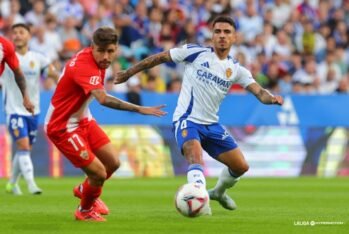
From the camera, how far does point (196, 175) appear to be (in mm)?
12133

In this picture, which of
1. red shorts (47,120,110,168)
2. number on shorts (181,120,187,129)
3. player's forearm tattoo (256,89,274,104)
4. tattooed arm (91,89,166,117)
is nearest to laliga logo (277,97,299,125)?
player's forearm tattoo (256,89,274,104)

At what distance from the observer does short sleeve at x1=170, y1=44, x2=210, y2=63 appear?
1320 centimetres

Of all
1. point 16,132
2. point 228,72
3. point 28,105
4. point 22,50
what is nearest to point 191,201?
point 228,72

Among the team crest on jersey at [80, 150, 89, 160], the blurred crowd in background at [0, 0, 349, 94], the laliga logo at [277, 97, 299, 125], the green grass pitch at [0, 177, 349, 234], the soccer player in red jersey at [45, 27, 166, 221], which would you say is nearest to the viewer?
the green grass pitch at [0, 177, 349, 234]

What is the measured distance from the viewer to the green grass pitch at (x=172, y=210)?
37.2 ft

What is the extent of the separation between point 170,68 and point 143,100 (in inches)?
86.6

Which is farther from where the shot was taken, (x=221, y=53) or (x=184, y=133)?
(x=221, y=53)

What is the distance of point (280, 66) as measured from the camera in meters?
26.1

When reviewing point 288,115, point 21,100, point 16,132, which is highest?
point 21,100

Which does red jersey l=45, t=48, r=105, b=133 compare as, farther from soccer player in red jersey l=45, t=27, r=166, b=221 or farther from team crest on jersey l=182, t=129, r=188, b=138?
team crest on jersey l=182, t=129, r=188, b=138

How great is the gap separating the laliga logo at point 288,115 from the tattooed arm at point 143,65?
10.6m

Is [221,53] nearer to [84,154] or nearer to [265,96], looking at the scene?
[265,96]

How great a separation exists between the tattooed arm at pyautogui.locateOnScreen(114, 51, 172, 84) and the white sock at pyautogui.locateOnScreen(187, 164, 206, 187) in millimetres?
1380

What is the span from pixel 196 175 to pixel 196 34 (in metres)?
14.3
